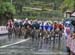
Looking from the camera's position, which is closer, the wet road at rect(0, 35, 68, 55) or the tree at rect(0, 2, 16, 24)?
the wet road at rect(0, 35, 68, 55)

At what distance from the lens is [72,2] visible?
69.1m

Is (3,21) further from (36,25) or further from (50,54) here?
(50,54)

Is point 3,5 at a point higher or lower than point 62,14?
higher

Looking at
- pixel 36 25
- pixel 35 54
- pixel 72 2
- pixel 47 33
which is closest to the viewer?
pixel 35 54

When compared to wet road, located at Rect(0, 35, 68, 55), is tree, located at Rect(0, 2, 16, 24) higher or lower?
lower

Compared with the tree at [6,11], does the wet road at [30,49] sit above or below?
above

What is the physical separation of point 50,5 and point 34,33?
387 feet

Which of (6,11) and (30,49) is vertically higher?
(30,49)

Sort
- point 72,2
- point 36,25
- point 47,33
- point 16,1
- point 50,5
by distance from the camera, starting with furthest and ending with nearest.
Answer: point 50,5
point 16,1
point 72,2
point 36,25
point 47,33

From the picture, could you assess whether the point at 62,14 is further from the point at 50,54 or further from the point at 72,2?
the point at 50,54

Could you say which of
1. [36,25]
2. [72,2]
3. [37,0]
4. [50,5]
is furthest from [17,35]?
[37,0]

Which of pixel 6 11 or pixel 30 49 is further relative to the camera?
pixel 6 11

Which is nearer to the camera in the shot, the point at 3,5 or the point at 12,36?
the point at 12,36

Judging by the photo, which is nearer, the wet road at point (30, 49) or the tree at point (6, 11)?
the wet road at point (30, 49)
